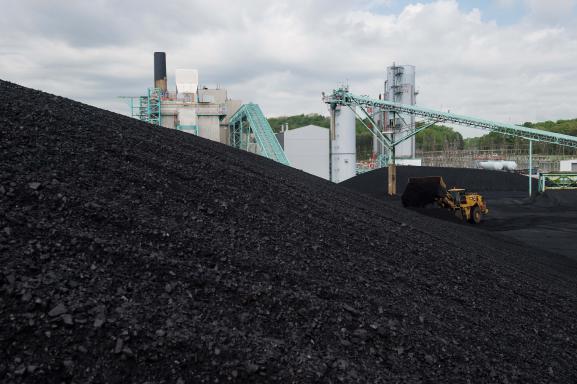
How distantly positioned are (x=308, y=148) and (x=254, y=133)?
685 cm

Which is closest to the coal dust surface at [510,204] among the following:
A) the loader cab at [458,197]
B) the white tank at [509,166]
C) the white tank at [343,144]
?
the loader cab at [458,197]

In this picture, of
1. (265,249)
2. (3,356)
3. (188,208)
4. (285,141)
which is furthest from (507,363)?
(285,141)

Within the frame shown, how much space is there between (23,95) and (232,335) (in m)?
4.79

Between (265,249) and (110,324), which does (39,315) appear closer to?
(110,324)

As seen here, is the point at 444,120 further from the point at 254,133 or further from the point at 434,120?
the point at 254,133

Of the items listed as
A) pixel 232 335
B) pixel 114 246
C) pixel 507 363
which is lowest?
pixel 507 363

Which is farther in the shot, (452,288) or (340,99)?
(340,99)

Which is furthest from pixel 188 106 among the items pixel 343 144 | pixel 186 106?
pixel 343 144

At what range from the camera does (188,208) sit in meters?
4.34

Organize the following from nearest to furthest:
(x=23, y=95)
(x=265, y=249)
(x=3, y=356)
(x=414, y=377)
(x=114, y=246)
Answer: (x=3, y=356) → (x=414, y=377) → (x=114, y=246) → (x=265, y=249) → (x=23, y=95)

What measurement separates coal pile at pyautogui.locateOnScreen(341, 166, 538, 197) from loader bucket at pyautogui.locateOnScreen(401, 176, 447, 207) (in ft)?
26.5

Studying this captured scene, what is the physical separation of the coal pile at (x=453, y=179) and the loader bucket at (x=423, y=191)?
8.08 meters

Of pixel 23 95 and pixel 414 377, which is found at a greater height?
pixel 23 95

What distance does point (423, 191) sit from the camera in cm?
1505
